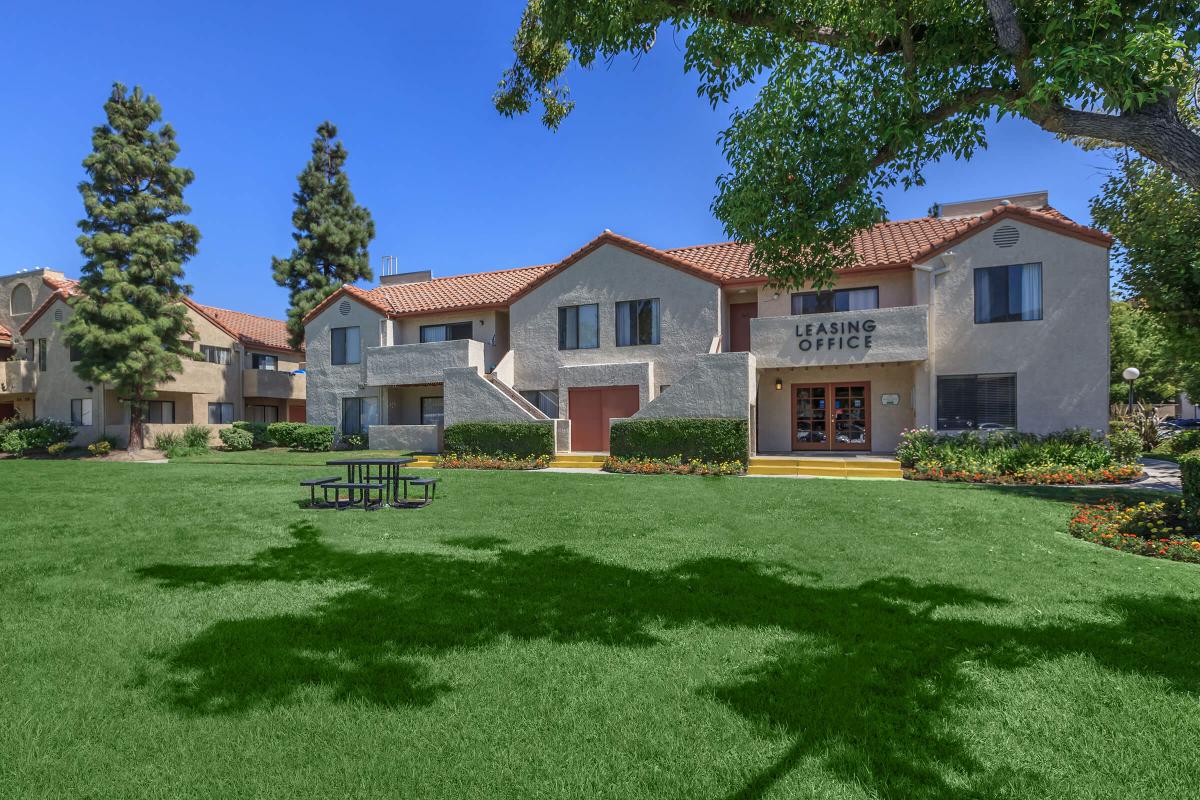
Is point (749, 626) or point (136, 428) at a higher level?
point (136, 428)

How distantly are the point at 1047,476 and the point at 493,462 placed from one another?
1610 cm

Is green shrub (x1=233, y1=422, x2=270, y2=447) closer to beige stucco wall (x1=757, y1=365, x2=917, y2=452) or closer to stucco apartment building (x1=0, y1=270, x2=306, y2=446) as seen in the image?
stucco apartment building (x1=0, y1=270, x2=306, y2=446)

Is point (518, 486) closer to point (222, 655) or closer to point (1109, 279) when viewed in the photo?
point (222, 655)

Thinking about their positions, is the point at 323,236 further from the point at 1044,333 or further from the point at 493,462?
the point at 1044,333

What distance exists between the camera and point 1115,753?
139 inches

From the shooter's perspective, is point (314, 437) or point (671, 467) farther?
point (314, 437)

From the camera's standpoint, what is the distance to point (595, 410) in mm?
24234

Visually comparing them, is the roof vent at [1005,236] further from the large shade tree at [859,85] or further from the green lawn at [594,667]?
the large shade tree at [859,85]

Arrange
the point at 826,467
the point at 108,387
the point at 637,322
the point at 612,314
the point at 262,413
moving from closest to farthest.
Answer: the point at 826,467 < the point at 637,322 < the point at 612,314 < the point at 108,387 < the point at 262,413

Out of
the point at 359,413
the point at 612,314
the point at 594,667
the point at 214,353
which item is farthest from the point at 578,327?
the point at 214,353

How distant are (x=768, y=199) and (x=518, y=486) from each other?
10.4 metres

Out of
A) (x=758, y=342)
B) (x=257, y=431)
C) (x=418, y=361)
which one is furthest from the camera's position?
(x=257, y=431)

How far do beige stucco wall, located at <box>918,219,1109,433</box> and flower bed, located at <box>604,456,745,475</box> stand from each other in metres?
7.40

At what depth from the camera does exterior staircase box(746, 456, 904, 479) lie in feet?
59.7
